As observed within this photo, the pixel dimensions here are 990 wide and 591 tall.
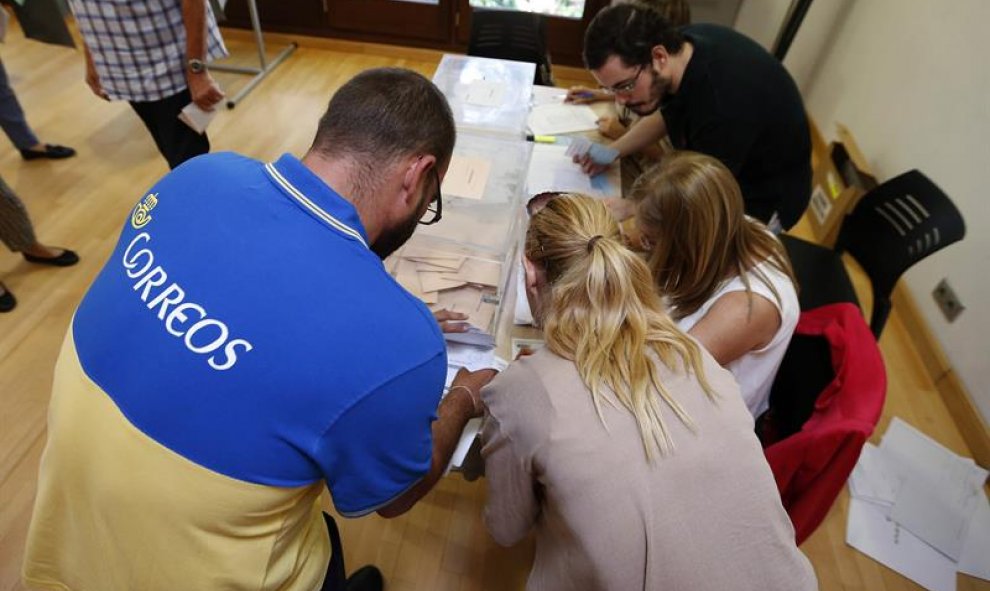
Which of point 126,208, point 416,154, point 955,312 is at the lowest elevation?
point 126,208

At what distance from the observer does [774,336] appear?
116 centimetres

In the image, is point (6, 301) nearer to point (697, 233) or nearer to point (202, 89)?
point (202, 89)

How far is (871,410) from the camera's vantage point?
36.7 inches

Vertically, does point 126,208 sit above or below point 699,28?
below

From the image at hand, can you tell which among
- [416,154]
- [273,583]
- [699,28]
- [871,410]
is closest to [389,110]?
[416,154]

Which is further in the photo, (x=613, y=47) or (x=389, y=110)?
(x=613, y=47)

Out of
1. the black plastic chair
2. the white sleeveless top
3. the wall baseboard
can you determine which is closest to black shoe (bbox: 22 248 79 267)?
the white sleeveless top

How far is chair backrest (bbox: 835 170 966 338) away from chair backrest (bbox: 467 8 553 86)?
5.02 ft

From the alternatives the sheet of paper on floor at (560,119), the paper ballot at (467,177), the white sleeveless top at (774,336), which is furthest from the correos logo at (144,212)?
the sheet of paper on floor at (560,119)

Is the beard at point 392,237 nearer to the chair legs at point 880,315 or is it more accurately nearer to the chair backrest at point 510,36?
the chair legs at point 880,315

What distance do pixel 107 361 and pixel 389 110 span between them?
1.64ft

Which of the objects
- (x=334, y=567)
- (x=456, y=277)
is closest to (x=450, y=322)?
(x=456, y=277)

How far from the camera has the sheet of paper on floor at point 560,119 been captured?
6.78ft

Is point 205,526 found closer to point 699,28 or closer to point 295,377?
point 295,377
